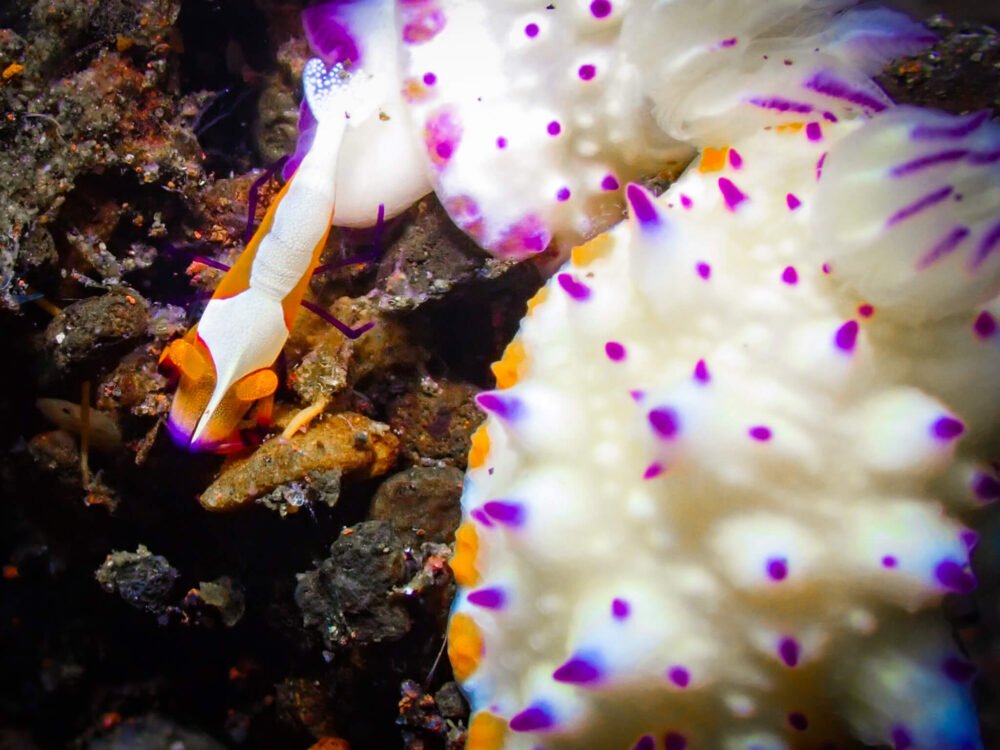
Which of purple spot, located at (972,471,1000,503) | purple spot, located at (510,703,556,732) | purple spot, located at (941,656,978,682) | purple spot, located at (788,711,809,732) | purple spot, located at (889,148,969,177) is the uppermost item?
purple spot, located at (889,148,969,177)

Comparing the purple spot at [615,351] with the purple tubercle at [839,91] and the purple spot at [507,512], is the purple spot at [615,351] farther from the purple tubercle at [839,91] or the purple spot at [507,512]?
the purple tubercle at [839,91]

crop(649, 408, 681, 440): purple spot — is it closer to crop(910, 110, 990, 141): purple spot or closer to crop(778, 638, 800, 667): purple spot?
crop(778, 638, 800, 667): purple spot

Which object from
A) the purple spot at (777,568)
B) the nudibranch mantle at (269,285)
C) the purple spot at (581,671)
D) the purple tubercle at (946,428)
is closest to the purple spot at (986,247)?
the purple tubercle at (946,428)

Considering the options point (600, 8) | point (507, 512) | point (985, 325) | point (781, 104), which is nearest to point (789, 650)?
point (507, 512)

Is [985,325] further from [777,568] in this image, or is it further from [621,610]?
[621,610]

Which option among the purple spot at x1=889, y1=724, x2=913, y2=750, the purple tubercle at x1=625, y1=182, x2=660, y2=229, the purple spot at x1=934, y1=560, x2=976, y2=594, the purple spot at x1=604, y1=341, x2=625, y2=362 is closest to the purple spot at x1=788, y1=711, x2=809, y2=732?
the purple spot at x1=889, y1=724, x2=913, y2=750

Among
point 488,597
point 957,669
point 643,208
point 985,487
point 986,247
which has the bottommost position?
point 957,669

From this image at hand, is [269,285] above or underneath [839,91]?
underneath
